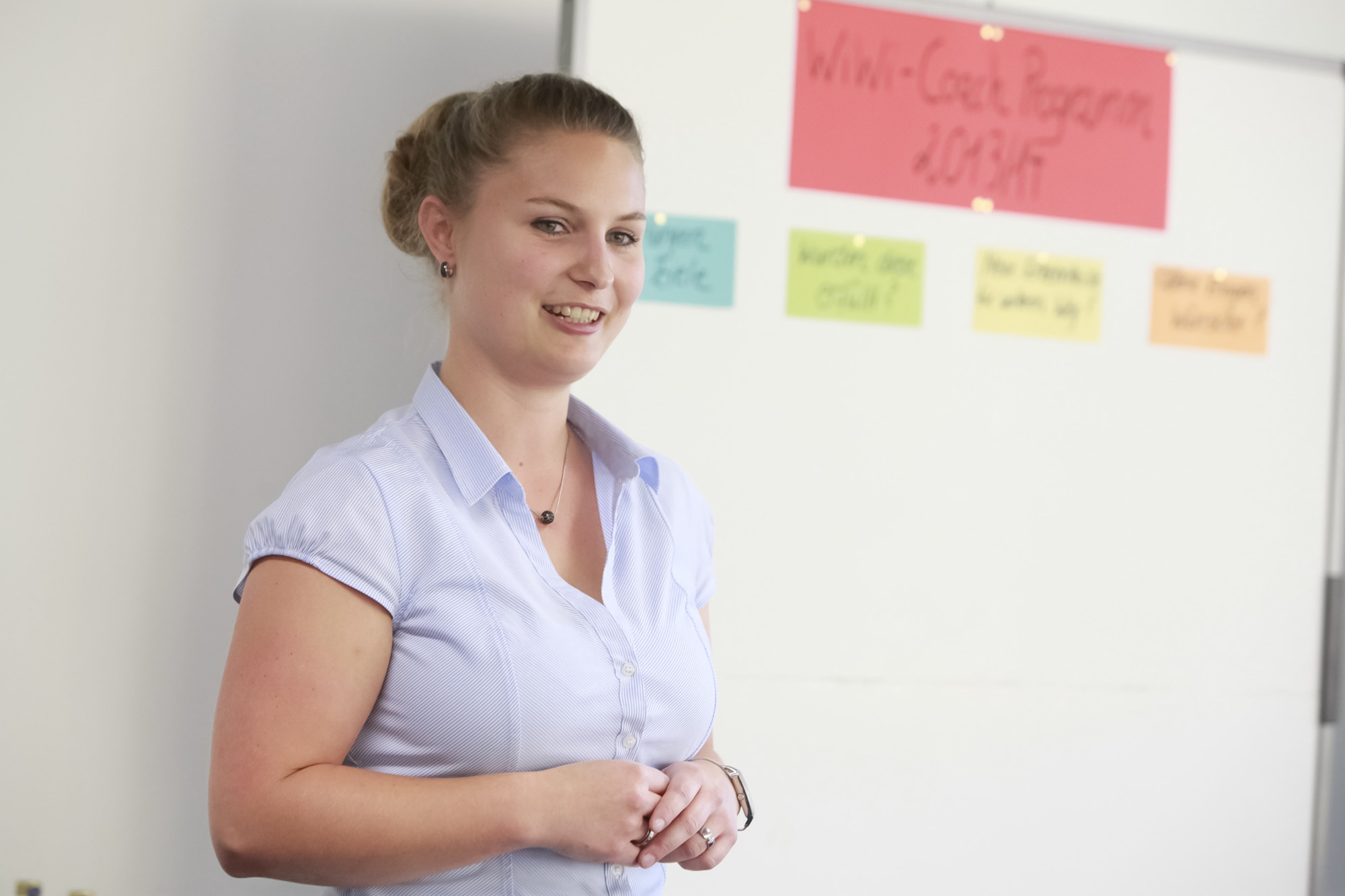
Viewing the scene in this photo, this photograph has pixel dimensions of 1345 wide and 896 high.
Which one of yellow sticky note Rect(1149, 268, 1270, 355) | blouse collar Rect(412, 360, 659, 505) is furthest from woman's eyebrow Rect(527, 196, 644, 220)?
yellow sticky note Rect(1149, 268, 1270, 355)

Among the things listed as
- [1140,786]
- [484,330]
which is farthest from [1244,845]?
[484,330]

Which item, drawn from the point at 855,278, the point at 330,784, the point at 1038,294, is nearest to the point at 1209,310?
the point at 1038,294

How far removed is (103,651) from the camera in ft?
4.63

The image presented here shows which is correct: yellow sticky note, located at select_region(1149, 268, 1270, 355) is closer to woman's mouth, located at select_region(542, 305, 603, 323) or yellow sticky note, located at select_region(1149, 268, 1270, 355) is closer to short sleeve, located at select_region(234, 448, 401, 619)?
woman's mouth, located at select_region(542, 305, 603, 323)

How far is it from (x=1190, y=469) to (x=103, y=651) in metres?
1.64

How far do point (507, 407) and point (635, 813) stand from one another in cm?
43

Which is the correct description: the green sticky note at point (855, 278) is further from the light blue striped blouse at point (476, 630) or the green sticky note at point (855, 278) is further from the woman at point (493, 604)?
the light blue striped blouse at point (476, 630)

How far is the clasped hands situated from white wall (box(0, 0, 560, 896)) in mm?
754

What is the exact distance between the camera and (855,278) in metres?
1.55

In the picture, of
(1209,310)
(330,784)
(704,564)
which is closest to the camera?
(330,784)

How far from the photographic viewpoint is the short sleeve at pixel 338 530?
88cm

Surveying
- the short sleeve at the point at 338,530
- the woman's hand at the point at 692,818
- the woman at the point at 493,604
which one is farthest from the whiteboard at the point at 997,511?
the short sleeve at the point at 338,530

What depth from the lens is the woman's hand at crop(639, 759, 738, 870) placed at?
37.4 inches

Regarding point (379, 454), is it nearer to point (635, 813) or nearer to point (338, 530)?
point (338, 530)
